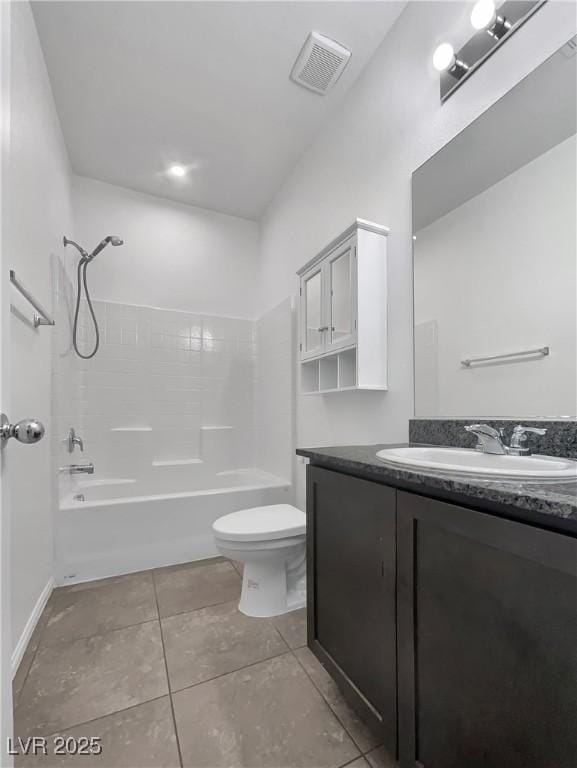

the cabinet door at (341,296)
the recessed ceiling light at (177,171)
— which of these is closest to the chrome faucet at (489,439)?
the cabinet door at (341,296)

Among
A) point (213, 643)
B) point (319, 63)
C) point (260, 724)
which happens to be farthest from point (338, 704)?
point (319, 63)

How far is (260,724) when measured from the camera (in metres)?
1.06

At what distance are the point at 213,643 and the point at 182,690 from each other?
246 millimetres

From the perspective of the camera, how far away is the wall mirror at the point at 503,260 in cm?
101

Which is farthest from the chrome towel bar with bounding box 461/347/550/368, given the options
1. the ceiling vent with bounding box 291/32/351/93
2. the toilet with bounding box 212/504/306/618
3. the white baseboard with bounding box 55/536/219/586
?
the white baseboard with bounding box 55/536/219/586

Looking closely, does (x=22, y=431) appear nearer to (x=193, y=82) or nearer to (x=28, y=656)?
(x=28, y=656)

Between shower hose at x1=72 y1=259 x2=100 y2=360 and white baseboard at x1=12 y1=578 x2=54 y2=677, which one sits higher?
shower hose at x1=72 y1=259 x2=100 y2=360

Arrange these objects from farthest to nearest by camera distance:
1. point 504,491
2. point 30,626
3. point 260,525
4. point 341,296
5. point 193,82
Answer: point 193,82, point 341,296, point 260,525, point 30,626, point 504,491

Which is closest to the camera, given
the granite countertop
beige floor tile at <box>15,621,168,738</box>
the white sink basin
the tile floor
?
the granite countertop

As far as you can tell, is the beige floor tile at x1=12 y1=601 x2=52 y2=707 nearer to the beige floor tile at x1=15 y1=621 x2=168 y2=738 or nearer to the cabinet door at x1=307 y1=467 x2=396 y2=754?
the beige floor tile at x1=15 y1=621 x2=168 y2=738

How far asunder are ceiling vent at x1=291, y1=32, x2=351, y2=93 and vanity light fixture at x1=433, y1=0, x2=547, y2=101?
58 centimetres

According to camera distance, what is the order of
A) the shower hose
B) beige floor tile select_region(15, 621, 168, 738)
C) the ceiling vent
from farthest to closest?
the shower hose → the ceiling vent → beige floor tile select_region(15, 621, 168, 738)

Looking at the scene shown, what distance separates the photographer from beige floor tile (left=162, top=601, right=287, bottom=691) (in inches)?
50.6

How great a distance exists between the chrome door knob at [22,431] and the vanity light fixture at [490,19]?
1.72m
